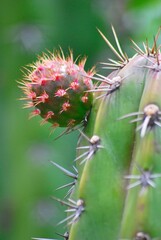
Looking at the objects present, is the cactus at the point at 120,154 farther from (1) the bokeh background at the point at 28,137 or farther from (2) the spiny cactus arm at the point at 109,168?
(1) the bokeh background at the point at 28,137

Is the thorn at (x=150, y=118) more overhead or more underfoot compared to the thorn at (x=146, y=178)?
more overhead

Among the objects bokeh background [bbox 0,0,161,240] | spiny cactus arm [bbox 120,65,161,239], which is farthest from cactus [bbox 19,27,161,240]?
bokeh background [bbox 0,0,161,240]

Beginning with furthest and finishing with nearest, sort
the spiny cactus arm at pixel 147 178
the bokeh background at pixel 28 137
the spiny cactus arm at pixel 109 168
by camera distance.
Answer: the bokeh background at pixel 28 137
the spiny cactus arm at pixel 109 168
the spiny cactus arm at pixel 147 178

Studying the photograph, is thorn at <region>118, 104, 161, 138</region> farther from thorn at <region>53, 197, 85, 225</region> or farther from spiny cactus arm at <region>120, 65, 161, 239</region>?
thorn at <region>53, 197, 85, 225</region>

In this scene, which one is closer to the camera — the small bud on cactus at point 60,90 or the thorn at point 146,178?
the thorn at point 146,178

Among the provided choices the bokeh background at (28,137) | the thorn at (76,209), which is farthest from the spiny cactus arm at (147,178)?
the bokeh background at (28,137)

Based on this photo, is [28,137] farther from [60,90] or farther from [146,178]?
[146,178]

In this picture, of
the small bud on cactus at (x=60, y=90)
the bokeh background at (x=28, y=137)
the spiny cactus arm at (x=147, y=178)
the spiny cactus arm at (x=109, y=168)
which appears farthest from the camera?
the bokeh background at (x=28, y=137)
